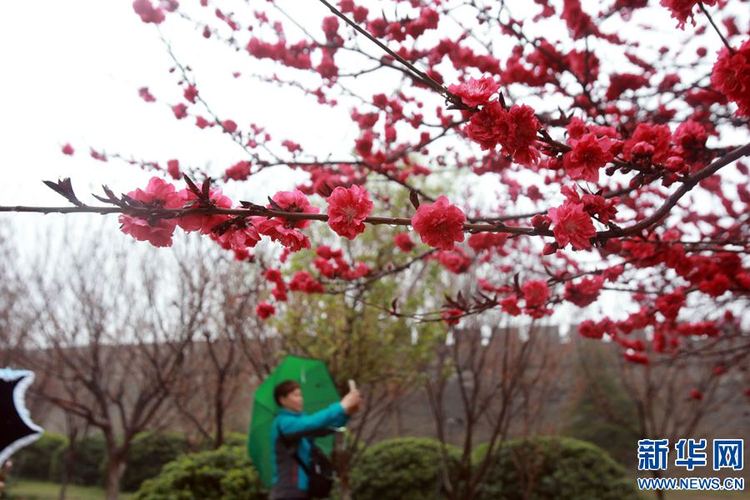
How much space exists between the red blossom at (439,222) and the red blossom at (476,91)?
0.24 m

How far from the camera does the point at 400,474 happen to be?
24.4 ft

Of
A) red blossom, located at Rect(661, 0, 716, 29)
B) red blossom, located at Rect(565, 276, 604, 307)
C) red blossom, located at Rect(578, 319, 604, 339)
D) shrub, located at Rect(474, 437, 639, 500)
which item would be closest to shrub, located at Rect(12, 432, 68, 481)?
shrub, located at Rect(474, 437, 639, 500)

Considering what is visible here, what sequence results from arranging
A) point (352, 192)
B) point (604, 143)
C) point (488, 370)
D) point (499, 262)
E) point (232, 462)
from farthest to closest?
point (488, 370) → point (499, 262) → point (232, 462) → point (604, 143) → point (352, 192)

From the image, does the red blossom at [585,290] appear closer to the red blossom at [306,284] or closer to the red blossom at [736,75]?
the red blossom at [736,75]

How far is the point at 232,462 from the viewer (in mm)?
6551

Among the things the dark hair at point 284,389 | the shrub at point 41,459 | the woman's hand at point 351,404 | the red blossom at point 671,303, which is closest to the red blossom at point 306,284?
the woman's hand at point 351,404

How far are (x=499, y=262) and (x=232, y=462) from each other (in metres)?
3.89

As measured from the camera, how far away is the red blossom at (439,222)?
5.17 ft

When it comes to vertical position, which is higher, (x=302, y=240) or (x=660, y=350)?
(x=660, y=350)

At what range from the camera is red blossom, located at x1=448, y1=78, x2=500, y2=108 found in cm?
154

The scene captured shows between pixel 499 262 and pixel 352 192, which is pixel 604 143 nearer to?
pixel 352 192

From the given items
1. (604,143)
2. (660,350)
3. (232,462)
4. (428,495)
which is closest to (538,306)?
(604,143)

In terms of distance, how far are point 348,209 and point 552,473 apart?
666 cm

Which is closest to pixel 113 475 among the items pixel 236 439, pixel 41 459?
pixel 236 439
